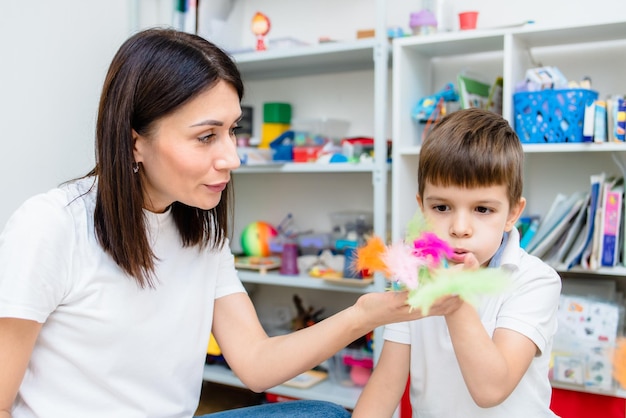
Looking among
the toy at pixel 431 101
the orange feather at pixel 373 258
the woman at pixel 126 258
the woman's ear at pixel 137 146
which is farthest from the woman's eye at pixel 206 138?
the toy at pixel 431 101

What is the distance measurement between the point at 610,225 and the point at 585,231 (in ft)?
0.27

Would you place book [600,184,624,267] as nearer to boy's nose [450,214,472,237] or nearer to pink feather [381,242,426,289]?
boy's nose [450,214,472,237]

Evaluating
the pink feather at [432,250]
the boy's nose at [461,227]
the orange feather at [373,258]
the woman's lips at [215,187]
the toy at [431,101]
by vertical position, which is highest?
the toy at [431,101]

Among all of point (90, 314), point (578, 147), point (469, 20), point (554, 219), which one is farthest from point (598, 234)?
point (90, 314)

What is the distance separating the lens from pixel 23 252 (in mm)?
998

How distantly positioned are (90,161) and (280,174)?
790 millimetres

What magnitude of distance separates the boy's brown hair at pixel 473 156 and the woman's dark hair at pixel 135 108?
0.39 metres

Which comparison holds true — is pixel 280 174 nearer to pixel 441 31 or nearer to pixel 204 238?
pixel 441 31

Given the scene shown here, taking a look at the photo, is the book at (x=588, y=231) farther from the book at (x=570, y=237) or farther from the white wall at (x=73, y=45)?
the white wall at (x=73, y=45)

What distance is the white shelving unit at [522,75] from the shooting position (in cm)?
198

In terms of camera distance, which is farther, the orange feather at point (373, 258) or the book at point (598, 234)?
the book at point (598, 234)

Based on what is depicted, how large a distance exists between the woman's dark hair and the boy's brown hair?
0.39m

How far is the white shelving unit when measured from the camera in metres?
1.98

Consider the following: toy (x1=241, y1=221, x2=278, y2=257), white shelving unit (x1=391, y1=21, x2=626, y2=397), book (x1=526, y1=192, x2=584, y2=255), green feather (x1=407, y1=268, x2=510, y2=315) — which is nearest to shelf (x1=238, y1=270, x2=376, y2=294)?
toy (x1=241, y1=221, x2=278, y2=257)
